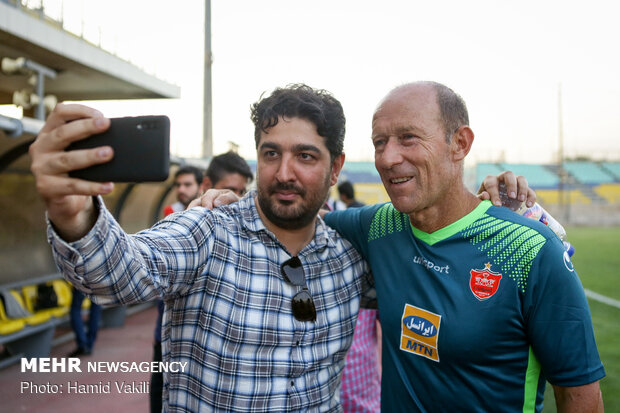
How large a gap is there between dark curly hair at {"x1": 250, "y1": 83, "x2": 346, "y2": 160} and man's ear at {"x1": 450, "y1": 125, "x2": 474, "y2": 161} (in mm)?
543

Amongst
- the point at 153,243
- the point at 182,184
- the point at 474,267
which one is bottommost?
the point at 474,267

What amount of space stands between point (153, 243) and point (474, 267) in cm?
123

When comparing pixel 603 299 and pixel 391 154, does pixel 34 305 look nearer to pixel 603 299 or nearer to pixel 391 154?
pixel 391 154

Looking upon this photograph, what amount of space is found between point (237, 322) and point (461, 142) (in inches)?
50.5

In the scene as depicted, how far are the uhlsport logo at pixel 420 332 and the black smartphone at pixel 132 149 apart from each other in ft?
3.92

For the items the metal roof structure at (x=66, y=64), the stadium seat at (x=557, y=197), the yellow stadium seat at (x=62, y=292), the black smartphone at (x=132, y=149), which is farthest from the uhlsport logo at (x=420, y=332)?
the stadium seat at (x=557, y=197)

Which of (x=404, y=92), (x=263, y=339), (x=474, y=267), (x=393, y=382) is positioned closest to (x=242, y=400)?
(x=263, y=339)

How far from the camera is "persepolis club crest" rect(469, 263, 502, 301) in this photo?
1.69m

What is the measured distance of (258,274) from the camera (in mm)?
1812

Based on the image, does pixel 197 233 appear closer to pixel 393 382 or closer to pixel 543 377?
pixel 393 382

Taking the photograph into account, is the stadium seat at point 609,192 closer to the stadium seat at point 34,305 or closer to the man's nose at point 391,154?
the stadium seat at point 34,305

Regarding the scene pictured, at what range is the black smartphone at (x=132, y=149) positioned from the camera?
1044 millimetres

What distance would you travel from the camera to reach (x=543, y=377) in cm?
173
